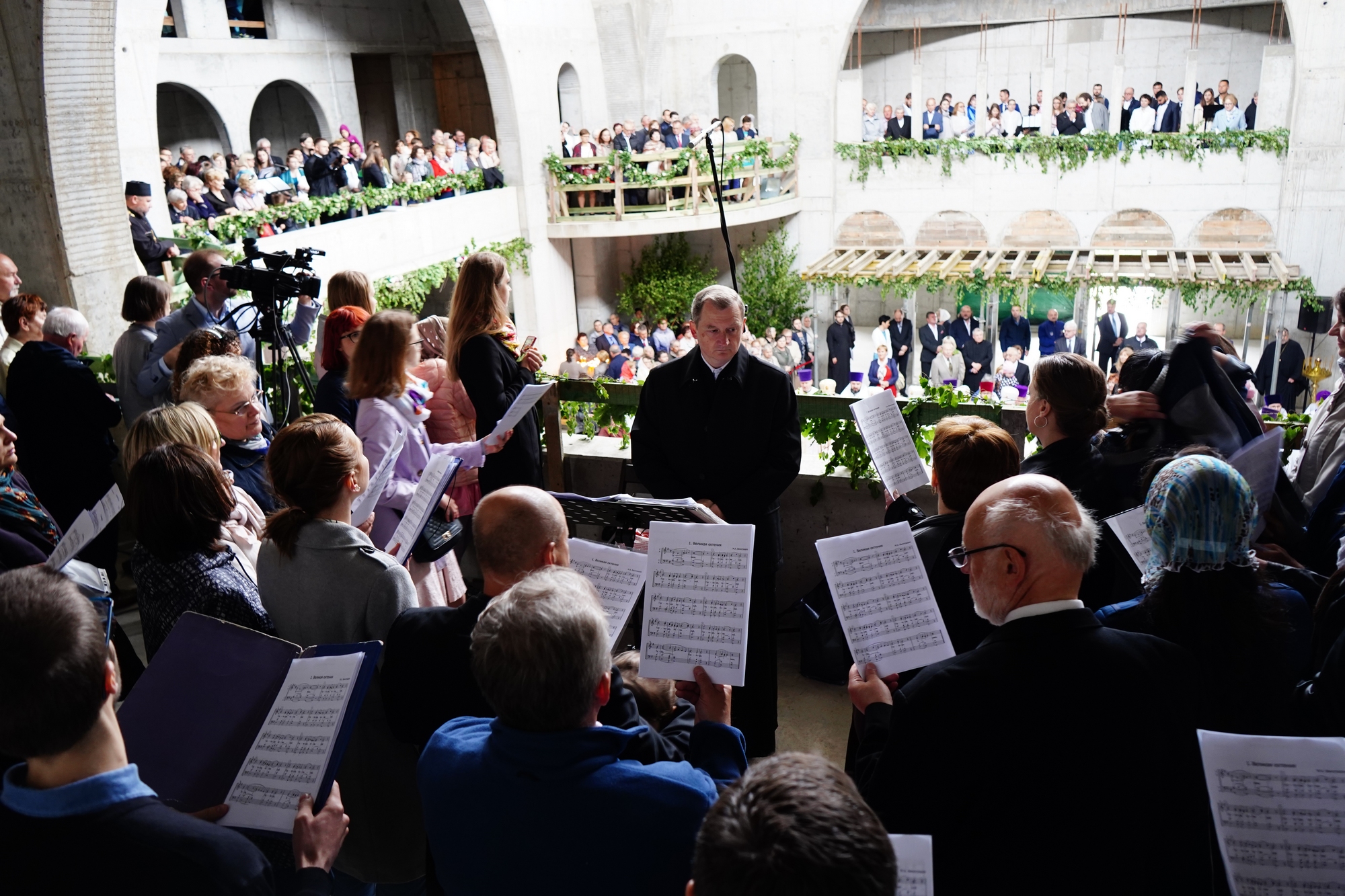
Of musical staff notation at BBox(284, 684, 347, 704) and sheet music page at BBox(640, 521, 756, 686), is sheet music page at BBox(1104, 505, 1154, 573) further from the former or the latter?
musical staff notation at BBox(284, 684, 347, 704)

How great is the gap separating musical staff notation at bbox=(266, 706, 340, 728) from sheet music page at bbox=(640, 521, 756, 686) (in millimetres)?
613

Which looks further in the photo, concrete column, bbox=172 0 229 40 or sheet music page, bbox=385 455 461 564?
concrete column, bbox=172 0 229 40

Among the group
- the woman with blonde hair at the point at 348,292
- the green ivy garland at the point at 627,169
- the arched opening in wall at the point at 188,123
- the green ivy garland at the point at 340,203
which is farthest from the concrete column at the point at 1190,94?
the woman with blonde hair at the point at 348,292

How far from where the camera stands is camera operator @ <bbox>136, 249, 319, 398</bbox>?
4.64 metres

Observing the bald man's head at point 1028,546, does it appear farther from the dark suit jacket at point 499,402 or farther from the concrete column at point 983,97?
the concrete column at point 983,97

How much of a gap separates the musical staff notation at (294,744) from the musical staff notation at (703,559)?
80 cm

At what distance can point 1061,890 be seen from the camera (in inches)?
67.0

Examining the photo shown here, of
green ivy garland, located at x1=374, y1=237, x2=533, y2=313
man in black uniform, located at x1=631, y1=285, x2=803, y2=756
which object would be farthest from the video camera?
green ivy garland, located at x1=374, y1=237, x2=533, y2=313

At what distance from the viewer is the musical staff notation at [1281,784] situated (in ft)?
5.16

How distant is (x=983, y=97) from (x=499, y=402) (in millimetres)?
17368

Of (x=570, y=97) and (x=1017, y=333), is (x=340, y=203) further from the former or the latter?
(x=1017, y=333)

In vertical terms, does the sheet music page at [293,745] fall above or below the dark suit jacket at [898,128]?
below

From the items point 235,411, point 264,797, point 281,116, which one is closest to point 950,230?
point 281,116

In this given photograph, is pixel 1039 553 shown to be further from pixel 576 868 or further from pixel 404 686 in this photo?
pixel 404 686
